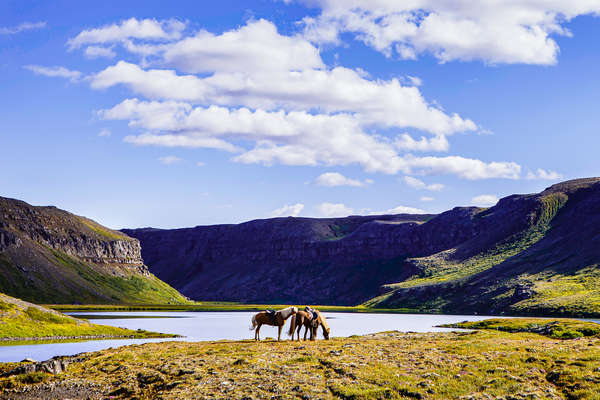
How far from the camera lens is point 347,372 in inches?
1642

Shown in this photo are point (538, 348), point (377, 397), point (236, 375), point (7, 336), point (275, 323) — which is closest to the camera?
point (377, 397)

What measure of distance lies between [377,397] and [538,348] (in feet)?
60.7

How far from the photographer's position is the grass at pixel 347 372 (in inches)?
1483

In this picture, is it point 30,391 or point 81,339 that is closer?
point 30,391

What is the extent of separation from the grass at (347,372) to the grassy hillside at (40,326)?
4575 centimetres

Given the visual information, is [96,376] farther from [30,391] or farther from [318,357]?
[318,357]

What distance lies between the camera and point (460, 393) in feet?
122

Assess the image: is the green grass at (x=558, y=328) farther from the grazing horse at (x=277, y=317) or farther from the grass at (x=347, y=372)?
the grazing horse at (x=277, y=317)

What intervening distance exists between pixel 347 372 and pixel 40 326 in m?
72.7

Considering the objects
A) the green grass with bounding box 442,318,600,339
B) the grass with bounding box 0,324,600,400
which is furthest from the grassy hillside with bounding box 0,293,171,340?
the green grass with bounding box 442,318,600,339

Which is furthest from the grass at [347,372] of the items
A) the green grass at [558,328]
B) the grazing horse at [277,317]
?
the green grass at [558,328]

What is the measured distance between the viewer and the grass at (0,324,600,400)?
37.7 metres

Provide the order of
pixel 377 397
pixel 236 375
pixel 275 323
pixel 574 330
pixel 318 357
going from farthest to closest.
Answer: pixel 574 330 → pixel 275 323 → pixel 318 357 → pixel 236 375 → pixel 377 397

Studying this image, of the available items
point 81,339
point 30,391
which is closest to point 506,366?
point 30,391
